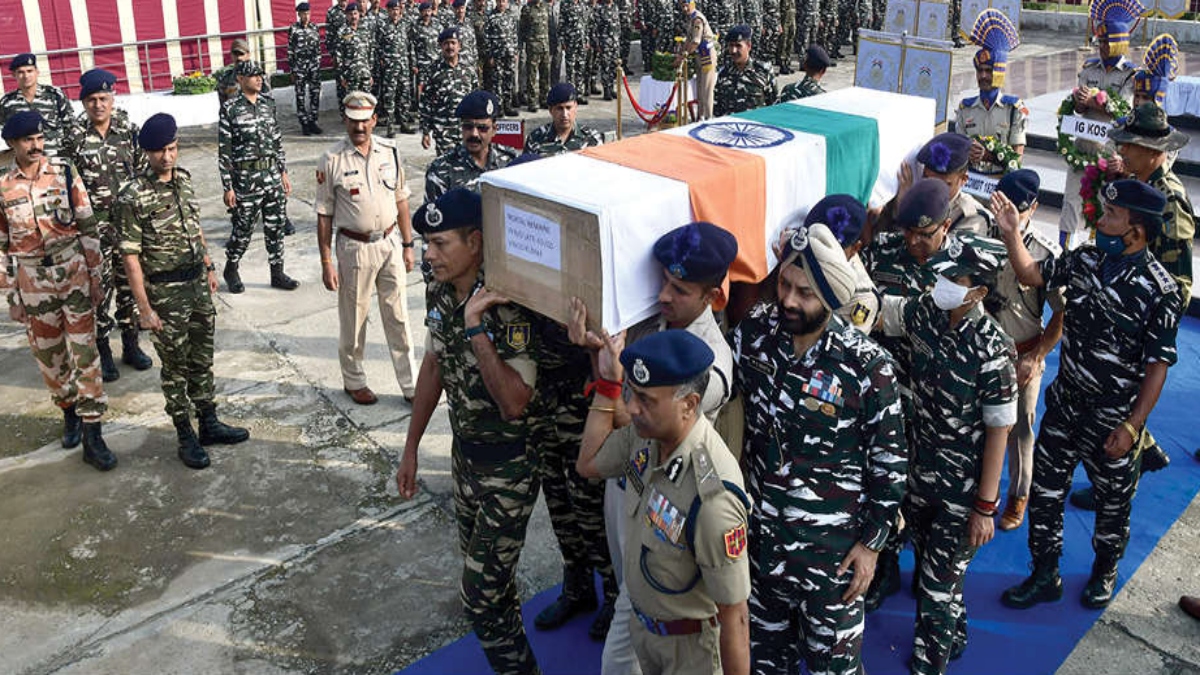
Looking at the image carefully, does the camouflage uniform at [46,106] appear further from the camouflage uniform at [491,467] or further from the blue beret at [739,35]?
the camouflage uniform at [491,467]

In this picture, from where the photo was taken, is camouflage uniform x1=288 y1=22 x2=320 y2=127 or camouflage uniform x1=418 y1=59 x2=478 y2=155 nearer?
camouflage uniform x1=418 y1=59 x2=478 y2=155

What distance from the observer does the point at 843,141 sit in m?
4.11

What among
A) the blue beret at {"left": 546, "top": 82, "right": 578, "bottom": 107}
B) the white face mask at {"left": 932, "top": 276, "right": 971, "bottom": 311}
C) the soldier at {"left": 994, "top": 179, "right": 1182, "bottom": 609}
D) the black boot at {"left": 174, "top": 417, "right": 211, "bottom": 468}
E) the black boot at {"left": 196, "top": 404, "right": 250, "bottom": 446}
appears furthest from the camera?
the blue beret at {"left": 546, "top": 82, "right": 578, "bottom": 107}

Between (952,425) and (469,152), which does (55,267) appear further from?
(952,425)

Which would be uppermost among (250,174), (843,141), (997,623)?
(843,141)

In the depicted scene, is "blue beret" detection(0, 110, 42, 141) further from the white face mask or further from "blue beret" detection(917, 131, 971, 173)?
the white face mask

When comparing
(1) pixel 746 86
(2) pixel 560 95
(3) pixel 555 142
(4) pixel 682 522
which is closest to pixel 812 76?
(1) pixel 746 86

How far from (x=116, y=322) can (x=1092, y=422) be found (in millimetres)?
6418

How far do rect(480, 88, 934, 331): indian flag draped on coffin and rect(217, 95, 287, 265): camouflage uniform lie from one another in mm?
5097

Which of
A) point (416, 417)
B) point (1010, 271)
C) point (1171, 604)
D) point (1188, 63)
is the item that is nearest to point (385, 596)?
point (416, 417)

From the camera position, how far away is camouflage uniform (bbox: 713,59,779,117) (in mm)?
8070

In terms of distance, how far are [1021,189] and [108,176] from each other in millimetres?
6079

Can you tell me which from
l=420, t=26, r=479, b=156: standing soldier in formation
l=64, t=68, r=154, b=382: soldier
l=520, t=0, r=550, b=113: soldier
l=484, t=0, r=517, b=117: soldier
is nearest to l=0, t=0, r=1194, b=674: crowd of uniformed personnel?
l=64, t=68, r=154, b=382: soldier

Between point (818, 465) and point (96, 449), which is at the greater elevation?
point (818, 465)
